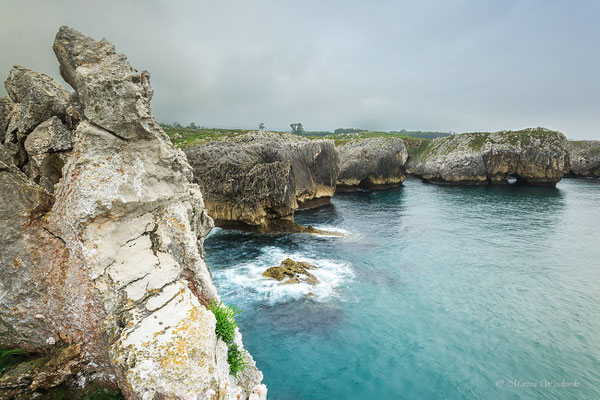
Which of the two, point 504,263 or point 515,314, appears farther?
point 504,263

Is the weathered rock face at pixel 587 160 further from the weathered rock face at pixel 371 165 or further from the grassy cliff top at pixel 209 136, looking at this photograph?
the weathered rock face at pixel 371 165

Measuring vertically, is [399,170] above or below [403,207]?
above

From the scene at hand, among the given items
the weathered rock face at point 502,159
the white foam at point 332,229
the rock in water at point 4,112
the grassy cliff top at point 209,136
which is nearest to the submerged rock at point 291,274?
the white foam at point 332,229

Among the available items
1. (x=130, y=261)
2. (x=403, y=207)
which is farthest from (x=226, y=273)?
(x=403, y=207)

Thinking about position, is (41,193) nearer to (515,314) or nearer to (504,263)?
(515,314)

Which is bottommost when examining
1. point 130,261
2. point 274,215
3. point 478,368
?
point 478,368

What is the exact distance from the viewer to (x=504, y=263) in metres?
26.1

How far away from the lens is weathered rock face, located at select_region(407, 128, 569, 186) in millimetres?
73125

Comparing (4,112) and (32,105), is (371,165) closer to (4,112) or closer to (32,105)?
(4,112)

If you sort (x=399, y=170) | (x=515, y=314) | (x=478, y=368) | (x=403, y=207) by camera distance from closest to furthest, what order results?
1. (x=478, y=368)
2. (x=515, y=314)
3. (x=403, y=207)
4. (x=399, y=170)

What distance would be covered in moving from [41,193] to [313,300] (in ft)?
54.2

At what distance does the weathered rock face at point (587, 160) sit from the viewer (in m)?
90.8

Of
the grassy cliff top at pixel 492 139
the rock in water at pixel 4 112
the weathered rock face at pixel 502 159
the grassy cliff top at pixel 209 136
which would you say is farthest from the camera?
the grassy cliff top at pixel 492 139

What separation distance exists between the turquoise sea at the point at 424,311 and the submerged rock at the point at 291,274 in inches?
35.0
